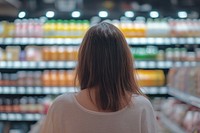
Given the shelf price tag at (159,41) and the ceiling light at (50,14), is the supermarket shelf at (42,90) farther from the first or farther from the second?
the ceiling light at (50,14)

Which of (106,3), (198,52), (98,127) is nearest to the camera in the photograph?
(98,127)

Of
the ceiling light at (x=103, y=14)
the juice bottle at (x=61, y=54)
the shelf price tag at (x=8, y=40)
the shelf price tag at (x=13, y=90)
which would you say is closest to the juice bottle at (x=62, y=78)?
the juice bottle at (x=61, y=54)

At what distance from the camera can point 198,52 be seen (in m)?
5.98

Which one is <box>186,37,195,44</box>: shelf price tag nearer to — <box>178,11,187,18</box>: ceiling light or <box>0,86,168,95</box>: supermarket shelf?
<box>178,11,187,18</box>: ceiling light

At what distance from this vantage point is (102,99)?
1.57 metres

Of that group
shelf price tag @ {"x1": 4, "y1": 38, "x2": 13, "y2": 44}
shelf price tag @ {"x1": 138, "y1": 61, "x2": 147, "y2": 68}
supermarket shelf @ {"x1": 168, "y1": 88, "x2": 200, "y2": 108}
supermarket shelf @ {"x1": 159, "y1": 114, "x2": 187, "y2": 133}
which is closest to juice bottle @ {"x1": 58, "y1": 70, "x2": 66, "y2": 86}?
shelf price tag @ {"x1": 4, "y1": 38, "x2": 13, "y2": 44}

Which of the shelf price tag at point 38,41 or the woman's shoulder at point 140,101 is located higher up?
the shelf price tag at point 38,41

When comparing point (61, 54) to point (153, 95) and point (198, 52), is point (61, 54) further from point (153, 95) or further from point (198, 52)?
point (198, 52)

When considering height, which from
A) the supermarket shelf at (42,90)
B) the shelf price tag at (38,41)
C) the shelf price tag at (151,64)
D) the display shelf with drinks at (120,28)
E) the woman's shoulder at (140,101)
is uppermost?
the display shelf with drinks at (120,28)

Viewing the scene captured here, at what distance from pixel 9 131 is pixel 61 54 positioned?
1.47m

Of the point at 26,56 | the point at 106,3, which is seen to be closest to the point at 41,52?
the point at 26,56

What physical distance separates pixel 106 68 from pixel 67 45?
15.4 feet

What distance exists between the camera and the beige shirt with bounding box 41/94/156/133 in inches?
61.1

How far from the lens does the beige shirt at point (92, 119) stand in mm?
1552
